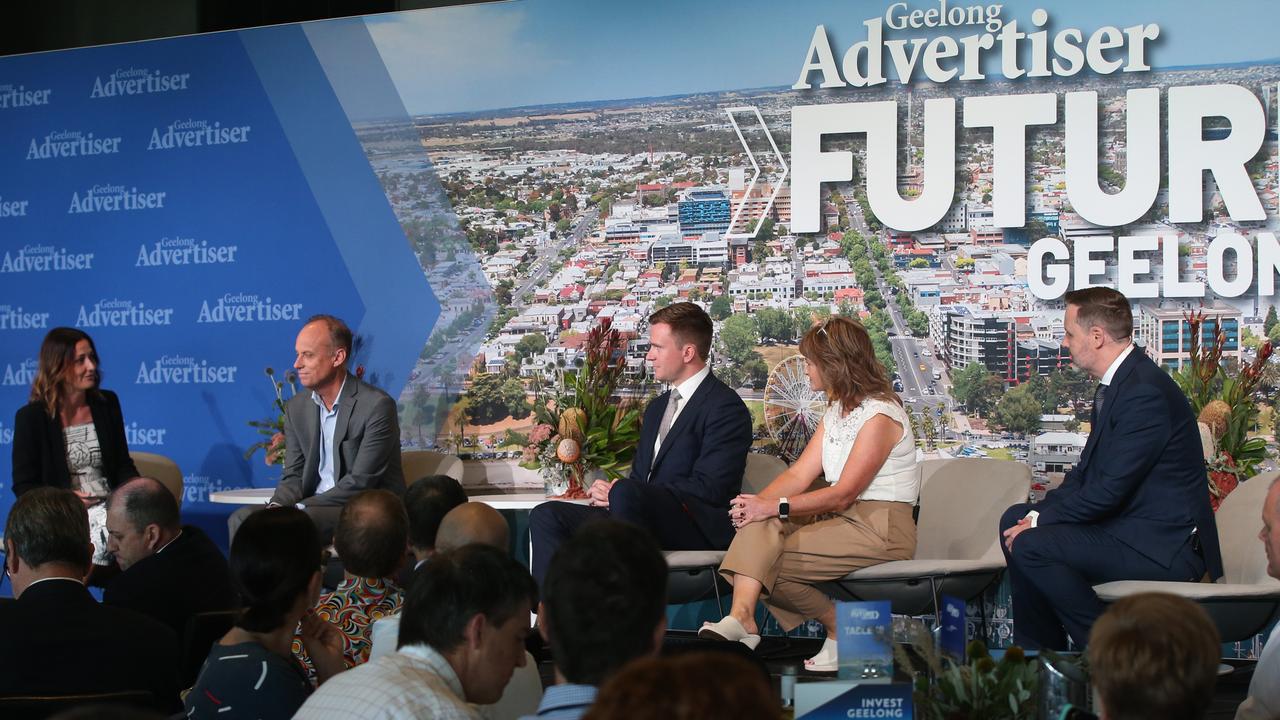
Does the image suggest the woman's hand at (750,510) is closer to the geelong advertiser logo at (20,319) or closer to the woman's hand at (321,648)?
the woman's hand at (321,648)

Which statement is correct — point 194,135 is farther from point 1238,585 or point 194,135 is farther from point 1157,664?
point 1157,664

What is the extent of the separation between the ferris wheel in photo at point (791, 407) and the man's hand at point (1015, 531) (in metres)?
1.33

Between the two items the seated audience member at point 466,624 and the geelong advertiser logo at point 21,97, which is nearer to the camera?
the seated audience member at point 466,624

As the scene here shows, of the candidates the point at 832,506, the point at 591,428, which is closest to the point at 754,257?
the point at 591,428

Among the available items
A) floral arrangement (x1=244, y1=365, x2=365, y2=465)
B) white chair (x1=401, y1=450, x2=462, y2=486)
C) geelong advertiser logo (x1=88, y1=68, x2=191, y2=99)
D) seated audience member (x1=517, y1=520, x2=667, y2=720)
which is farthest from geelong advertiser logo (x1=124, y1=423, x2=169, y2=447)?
seated audience member (x1=517, y1=520, x2=667, y2=720)

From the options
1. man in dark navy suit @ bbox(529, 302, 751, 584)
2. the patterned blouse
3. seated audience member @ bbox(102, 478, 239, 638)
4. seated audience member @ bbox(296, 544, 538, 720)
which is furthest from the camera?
man in dark navy suit @ bbox(529, 302, 751, 584)

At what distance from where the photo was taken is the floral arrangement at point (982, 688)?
2.60m

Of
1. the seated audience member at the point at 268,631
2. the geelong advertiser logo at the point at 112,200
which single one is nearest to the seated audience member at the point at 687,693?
the seated audience member at the point at 268,631

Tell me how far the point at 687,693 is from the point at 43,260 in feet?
21.6

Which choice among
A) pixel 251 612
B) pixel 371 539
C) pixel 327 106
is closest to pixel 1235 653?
pixel 371 539

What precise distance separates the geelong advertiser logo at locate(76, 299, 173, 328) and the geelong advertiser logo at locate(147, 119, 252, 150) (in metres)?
0.83

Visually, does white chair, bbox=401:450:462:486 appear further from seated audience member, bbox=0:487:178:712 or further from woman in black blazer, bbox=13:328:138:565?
seated audience member, bbox=0:487:178:712

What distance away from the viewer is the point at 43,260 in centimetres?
677

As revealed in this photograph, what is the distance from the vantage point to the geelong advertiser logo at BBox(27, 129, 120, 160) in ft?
22.0
